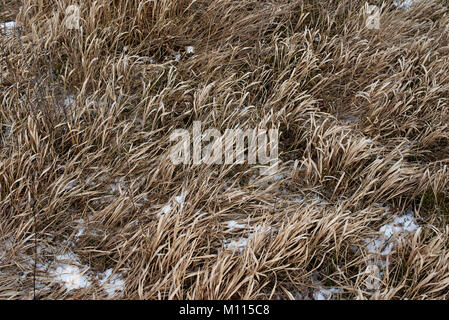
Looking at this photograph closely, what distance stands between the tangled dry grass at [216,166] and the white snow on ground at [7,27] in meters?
0.09

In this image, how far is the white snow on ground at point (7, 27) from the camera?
3.51 m

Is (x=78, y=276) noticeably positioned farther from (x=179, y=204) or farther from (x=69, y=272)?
(x=179, y=204)

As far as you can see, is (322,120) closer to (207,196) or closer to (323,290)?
(207,196)

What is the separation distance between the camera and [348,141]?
116 inches

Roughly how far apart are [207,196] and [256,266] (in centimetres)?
65

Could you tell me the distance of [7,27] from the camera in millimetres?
3662

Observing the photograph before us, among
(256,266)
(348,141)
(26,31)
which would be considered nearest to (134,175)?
(256,266)

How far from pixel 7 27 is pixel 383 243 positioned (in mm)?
3692

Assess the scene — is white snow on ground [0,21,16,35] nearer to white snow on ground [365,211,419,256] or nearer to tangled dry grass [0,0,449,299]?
tangled dry grass [0,0,449,299]

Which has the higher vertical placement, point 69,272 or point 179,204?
point 179,204
